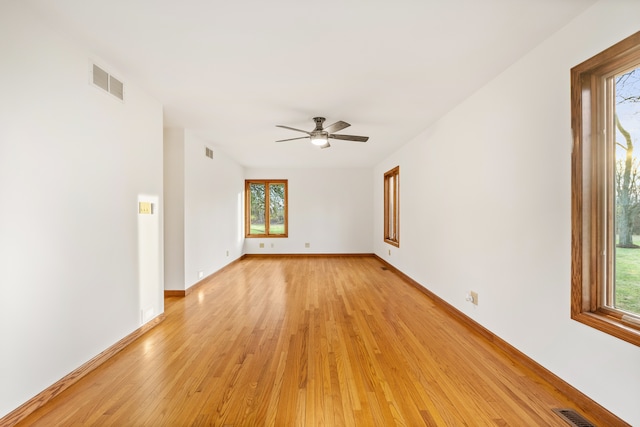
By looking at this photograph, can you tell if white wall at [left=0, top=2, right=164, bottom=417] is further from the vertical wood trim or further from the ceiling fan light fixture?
the ceiling fan light fixture

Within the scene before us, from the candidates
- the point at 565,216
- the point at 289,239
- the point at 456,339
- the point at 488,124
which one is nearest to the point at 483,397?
the point at 456,339

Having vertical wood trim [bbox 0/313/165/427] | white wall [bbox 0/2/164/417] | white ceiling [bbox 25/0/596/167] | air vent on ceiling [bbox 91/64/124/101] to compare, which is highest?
white ceiling [bbox 25/0/596/167]

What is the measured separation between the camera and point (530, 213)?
2.27 m

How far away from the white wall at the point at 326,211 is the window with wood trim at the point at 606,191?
6339 mm

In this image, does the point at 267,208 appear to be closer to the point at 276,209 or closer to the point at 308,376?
the point at 276,209

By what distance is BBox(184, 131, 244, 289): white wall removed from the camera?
14.8 ft

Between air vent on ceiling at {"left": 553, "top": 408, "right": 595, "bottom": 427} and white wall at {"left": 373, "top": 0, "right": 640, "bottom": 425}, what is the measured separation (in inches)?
6.2

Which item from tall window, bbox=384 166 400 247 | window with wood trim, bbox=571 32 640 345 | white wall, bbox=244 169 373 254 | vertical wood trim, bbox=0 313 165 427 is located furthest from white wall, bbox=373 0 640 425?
white wall, bbox=244 169 373 254

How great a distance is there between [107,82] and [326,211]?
617cm

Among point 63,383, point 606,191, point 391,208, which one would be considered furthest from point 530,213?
point 391,208

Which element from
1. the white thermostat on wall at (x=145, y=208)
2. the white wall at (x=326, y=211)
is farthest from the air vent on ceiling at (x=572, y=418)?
the white wall at (x=326, y=211)

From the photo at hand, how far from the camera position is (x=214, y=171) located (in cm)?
566

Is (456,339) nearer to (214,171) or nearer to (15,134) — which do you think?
(15,134)

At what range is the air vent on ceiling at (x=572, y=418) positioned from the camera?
1.65m
